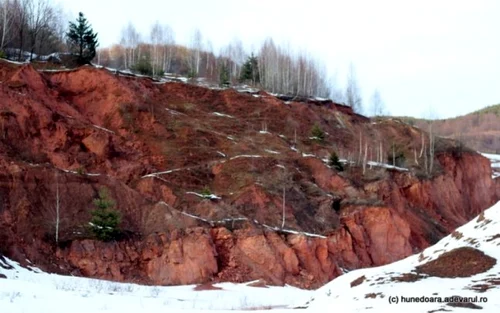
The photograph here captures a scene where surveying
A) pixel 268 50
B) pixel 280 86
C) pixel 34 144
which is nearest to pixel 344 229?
pixel 34 144

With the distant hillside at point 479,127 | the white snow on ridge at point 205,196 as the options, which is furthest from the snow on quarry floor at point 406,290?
the distant hillside at point 479,127

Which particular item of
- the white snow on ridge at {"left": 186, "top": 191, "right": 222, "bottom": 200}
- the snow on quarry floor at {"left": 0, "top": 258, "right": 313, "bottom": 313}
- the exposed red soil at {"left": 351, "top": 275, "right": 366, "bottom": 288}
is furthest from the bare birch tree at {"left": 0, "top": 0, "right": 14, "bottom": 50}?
the exposed red soil at {"left": 351, "top": 275, "right": 366, "bottom": 288}

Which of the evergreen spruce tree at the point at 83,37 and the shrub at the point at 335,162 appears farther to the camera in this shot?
the evergreen spruce tree at the point at 83,37

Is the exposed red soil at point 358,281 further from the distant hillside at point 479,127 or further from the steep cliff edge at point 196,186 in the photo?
the distant hillside at point 479,127

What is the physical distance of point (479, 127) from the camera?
428 feet

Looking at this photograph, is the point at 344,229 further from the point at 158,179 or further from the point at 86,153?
the point at 86,153

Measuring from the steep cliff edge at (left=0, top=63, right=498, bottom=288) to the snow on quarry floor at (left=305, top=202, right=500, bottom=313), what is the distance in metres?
13.0

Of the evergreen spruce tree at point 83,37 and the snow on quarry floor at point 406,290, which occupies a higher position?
the evergreen spruce tree at point 83,37

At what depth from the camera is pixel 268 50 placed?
71.1 meters

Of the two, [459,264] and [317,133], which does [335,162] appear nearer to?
[317,133]

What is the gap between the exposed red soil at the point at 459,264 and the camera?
532 inches

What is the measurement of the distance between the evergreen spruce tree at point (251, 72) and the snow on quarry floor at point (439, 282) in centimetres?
4899

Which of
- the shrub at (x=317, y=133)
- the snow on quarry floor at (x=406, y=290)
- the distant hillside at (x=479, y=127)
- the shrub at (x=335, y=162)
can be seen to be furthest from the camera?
the distant hillside at (x=479, y=127)

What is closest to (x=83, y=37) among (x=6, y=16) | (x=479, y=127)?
(x=6, y=16)
